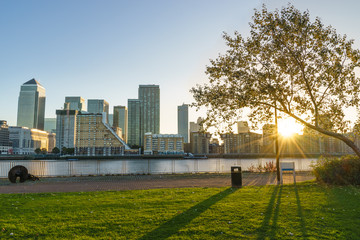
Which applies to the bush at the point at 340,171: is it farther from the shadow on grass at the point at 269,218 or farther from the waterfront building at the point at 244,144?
the waterfront building at the point at 244,144

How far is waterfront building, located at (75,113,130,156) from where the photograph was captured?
178750mm

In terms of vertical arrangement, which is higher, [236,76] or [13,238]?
[236,76]

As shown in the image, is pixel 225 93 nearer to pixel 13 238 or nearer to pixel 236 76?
pixel 236 76

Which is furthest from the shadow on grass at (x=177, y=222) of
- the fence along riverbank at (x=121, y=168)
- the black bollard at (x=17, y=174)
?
the black bollard at (x=17, y=174)

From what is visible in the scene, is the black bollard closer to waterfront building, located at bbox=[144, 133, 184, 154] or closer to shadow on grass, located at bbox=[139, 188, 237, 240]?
shadow on grass, located at bbox=[139, 188, 237, 240]

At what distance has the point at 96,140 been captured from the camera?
589ft

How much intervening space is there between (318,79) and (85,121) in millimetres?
188398

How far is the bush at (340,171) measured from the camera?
14211 mm

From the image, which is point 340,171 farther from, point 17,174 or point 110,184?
point 17,174

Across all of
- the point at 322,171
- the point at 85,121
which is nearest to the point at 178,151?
the point at 85,121

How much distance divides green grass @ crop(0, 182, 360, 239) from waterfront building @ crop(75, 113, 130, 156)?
566 ft

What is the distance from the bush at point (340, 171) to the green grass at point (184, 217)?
4409 mm

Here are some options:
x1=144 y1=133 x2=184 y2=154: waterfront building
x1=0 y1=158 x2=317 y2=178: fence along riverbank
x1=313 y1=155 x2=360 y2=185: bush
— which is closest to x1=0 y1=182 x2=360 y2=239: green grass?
x1=313 y1=155 x2=360 y2=185: bush

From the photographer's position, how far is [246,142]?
193 meters
